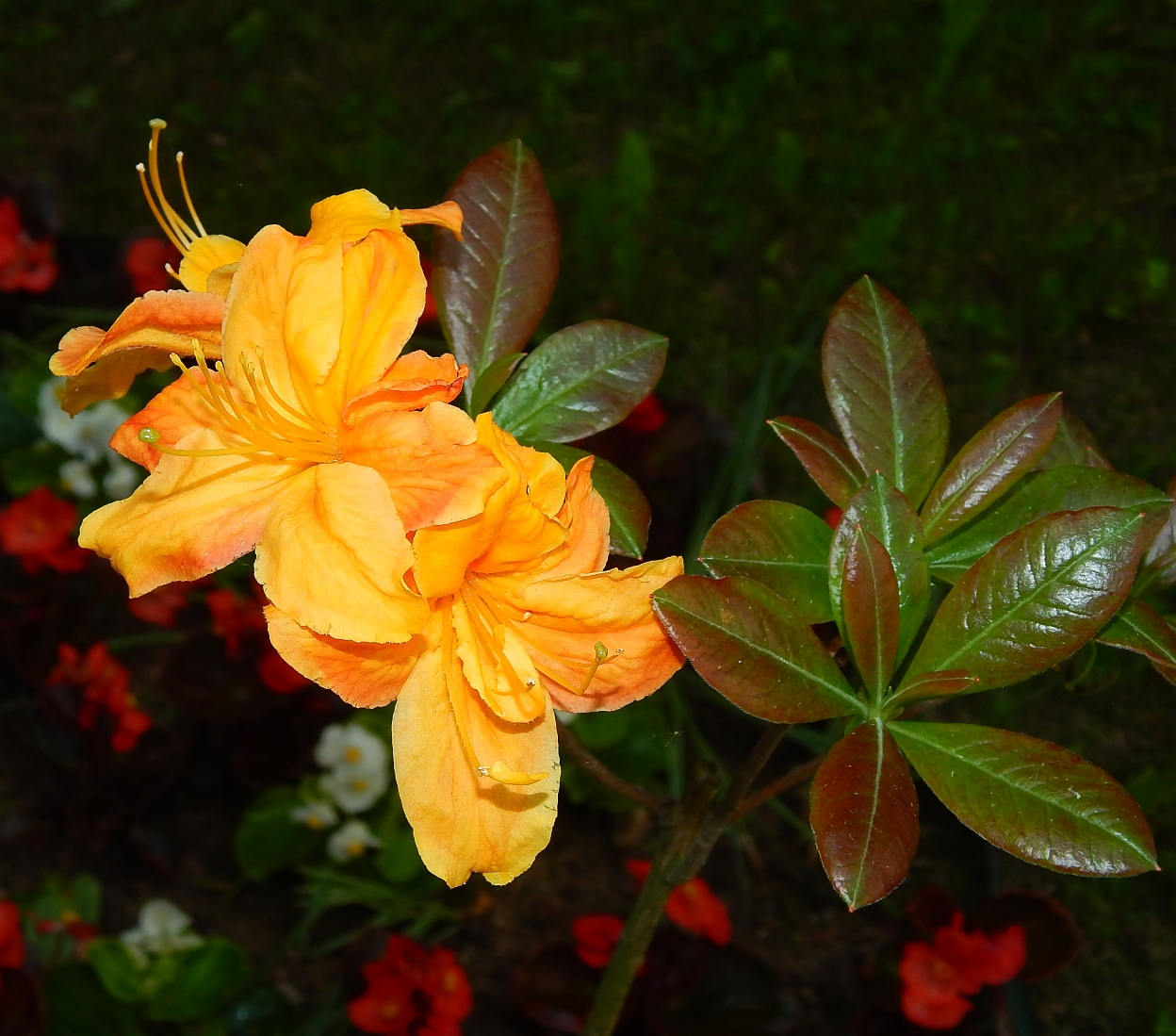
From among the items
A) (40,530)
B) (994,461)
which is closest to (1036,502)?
(994,461)

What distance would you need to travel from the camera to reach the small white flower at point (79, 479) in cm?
207

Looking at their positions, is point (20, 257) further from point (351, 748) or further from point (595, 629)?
point (595, 629)

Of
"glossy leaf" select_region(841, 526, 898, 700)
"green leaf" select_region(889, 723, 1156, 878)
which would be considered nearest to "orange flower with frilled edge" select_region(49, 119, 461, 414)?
"glossy leaf" select_region(841, 526, 898, 700)

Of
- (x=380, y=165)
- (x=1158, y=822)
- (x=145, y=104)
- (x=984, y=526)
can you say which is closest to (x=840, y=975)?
(x=1158, y=822)

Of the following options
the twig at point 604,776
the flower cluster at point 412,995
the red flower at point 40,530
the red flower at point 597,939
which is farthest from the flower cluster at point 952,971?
the red flower at point 40,530

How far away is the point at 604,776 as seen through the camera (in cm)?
90

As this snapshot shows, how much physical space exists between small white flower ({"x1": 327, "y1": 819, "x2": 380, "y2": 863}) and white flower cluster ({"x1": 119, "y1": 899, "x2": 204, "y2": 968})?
229mm

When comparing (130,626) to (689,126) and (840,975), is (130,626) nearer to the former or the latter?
(840,975)

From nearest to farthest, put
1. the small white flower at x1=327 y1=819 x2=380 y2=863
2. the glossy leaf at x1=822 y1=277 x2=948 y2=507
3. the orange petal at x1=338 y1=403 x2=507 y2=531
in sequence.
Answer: the orange petal at x1=338 y1=403 x2=507 y2=531 < the glossy leaf at x1=822 y1=277 x2=948 y2=507 < the small white flower at x1=327 y1=819 x2=380 y2=863

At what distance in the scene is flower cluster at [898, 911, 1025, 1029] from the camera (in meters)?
1.52

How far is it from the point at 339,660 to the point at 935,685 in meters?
0.37

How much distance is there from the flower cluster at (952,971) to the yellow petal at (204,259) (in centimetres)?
125

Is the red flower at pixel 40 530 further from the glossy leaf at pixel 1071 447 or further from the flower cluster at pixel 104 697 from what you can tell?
the glossy leaf at pixel 1071 447

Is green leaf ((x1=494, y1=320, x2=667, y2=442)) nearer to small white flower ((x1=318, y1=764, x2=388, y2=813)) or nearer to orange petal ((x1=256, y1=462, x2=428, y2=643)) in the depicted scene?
orange petal ((x1=256, y1=462, x2=428, y2=643))
